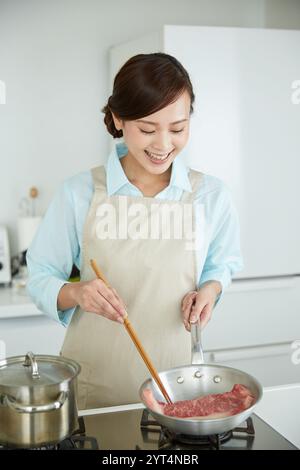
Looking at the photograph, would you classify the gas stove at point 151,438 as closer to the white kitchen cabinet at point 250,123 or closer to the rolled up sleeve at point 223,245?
the rolled up sleeve at point 223,245

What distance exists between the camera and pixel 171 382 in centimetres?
116

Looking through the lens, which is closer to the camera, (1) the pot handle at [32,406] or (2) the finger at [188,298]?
(1) the pot handle at [32,406]

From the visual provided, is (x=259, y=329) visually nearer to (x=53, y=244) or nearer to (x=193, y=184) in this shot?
(x=193, y=184)

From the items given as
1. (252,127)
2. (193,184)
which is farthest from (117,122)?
(252,127)

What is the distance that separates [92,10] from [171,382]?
1.94m

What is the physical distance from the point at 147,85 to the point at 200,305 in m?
0.49

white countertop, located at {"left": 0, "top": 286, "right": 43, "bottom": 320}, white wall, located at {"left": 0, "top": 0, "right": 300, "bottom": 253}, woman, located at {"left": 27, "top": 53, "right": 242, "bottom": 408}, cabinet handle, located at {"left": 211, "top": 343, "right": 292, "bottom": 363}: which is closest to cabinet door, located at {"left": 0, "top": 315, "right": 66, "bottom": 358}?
white countertop, located at {"left": 0, "top": 286, "right": 43, "bottom": 320}

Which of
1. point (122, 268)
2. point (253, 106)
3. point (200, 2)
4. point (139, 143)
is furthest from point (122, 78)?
point (200, 2)

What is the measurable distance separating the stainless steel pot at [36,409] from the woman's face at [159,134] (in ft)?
1.87

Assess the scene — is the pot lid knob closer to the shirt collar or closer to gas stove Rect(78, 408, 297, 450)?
gas stove Rect(78, 408, 297, 450)

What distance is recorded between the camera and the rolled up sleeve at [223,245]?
1.47 m

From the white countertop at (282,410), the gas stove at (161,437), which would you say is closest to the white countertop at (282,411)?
the white countertop at (282,410)

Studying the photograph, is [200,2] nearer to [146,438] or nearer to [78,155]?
[78,155]
